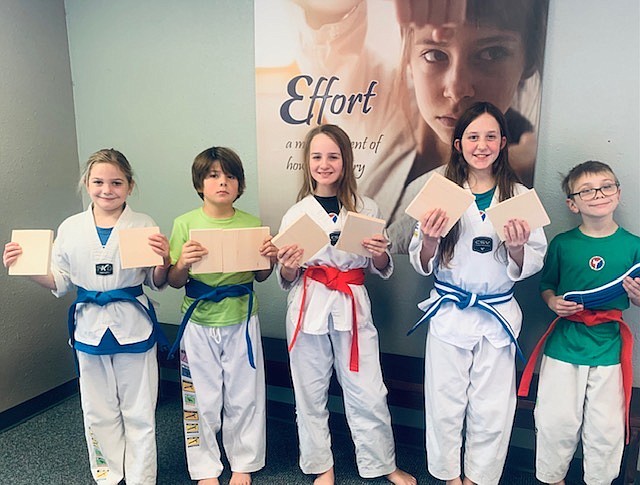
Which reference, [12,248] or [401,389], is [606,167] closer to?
[401,389]

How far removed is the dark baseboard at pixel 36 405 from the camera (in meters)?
2.37

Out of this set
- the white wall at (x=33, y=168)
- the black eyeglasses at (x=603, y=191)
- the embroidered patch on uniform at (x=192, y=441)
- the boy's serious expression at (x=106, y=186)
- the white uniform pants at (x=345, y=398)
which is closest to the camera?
the black eyeglasses at (x=603, y=191)

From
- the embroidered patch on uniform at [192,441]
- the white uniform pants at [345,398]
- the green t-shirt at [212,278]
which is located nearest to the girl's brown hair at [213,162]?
the green t-shirt at [212,278]

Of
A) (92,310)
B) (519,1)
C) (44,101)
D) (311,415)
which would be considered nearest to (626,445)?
(311,415)

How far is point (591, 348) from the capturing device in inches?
64.2

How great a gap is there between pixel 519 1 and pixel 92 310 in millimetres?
1951

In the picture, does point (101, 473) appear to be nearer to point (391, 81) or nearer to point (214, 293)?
point (214, 293)

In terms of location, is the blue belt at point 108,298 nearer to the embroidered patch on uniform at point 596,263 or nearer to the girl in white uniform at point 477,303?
the girl in white uniform at point 477,303

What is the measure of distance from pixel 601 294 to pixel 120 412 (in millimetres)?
1787

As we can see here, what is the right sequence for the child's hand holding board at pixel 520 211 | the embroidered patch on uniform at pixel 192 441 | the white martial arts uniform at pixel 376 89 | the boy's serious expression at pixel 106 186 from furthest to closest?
the white martial arts uniform at pixel 376 89
the embroidered patch on uniform at pixel 192 441
the boy's serious expression at pixel 106 186
the child's hand holding board at pixel 520 211

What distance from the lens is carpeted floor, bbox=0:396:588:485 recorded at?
78.5 inches

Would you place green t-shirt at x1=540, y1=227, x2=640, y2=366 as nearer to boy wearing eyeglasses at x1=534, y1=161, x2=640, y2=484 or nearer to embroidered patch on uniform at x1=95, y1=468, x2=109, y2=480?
boy wearing eyeglasses at x1=534, y1=161, x2=640, y2=484

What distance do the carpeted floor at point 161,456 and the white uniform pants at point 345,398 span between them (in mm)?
131

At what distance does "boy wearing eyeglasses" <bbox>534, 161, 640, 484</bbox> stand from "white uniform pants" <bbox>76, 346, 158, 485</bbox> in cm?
143
